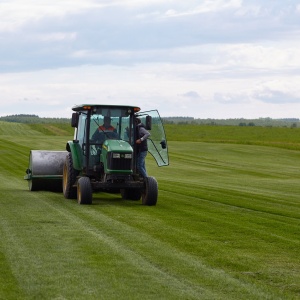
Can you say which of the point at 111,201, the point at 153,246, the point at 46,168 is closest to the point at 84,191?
the point at 111,201

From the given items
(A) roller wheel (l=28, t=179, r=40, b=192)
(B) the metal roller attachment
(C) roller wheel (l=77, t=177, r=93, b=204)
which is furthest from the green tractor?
(A) roller wheel (l=28, t=179, r=40, b=192)

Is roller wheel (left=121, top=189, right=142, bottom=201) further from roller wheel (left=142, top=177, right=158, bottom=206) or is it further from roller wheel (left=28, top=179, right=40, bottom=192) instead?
roller wheel (left=28, top=179, right=40, bottom=192)

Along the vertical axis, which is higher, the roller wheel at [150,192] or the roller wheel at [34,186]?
the roller wheel at [150,192]

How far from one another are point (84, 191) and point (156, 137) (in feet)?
7.58

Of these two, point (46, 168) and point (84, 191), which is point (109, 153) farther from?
point (46, 168)

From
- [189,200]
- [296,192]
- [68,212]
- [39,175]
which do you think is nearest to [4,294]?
[68,212]

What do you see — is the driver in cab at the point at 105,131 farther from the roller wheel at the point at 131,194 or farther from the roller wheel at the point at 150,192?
the roller wheel at the point at 131,194

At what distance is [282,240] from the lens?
1266 cm

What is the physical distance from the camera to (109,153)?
18.0m

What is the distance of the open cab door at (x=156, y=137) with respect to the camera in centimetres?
1863

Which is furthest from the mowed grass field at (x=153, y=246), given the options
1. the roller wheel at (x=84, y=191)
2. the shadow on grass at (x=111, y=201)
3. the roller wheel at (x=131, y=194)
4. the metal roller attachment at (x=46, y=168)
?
the metal roller attachment at (x=46, y=168)

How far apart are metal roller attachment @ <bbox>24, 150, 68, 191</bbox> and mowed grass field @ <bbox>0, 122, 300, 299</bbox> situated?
0.59m

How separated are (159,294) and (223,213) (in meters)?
8.66

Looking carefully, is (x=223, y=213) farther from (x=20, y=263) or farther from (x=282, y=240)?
(x=20, y=263)
